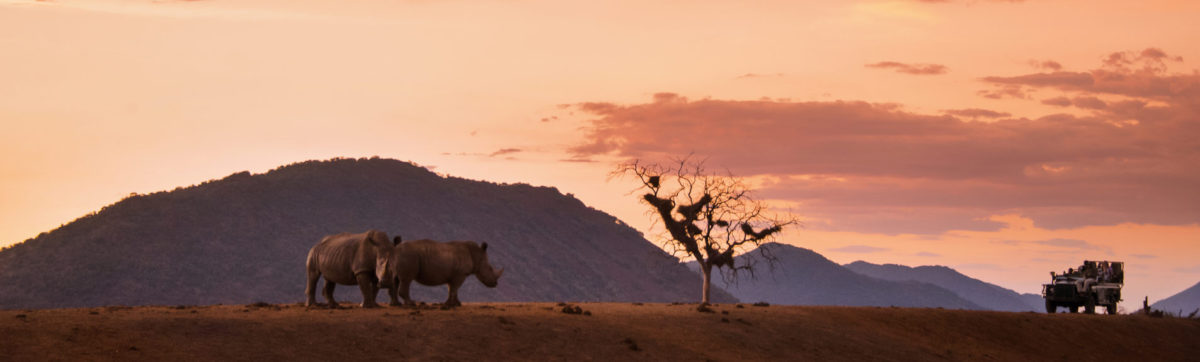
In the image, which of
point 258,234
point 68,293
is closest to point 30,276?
point 68,293

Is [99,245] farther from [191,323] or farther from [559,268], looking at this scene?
[191,323]

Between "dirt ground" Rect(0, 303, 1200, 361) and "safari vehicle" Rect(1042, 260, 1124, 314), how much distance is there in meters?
7.79

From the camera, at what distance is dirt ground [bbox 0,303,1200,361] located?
30.8m

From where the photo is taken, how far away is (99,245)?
5787 inches

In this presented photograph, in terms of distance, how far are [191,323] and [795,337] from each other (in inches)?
746

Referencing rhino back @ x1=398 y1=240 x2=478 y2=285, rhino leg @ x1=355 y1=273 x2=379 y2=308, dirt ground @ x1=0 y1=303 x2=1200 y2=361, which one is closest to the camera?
dirt ground @ x1=0 y1=303 x2=1200 y2=361

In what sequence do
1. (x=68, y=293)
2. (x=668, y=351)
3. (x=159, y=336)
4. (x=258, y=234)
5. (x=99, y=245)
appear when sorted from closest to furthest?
(x=159, y=336), (x=668, y=351), (x=68, y=293), (x=99, y=245), (x=258, y=234)

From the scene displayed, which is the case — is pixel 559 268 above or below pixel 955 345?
above

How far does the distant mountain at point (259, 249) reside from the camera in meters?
141

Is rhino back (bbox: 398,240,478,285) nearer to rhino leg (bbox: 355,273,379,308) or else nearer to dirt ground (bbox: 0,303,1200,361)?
rhino leg (bbox: 355,273,379,308)

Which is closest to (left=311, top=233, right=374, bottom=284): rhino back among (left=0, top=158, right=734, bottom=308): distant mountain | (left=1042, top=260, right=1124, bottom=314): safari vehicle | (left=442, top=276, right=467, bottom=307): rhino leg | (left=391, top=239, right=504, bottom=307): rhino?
(left=391, top=239, right=504, bottom=307): rhino

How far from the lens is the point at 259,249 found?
15975 cm

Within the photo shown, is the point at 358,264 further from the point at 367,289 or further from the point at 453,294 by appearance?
the point at 453,294

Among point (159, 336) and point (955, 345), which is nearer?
point (159, 336)
